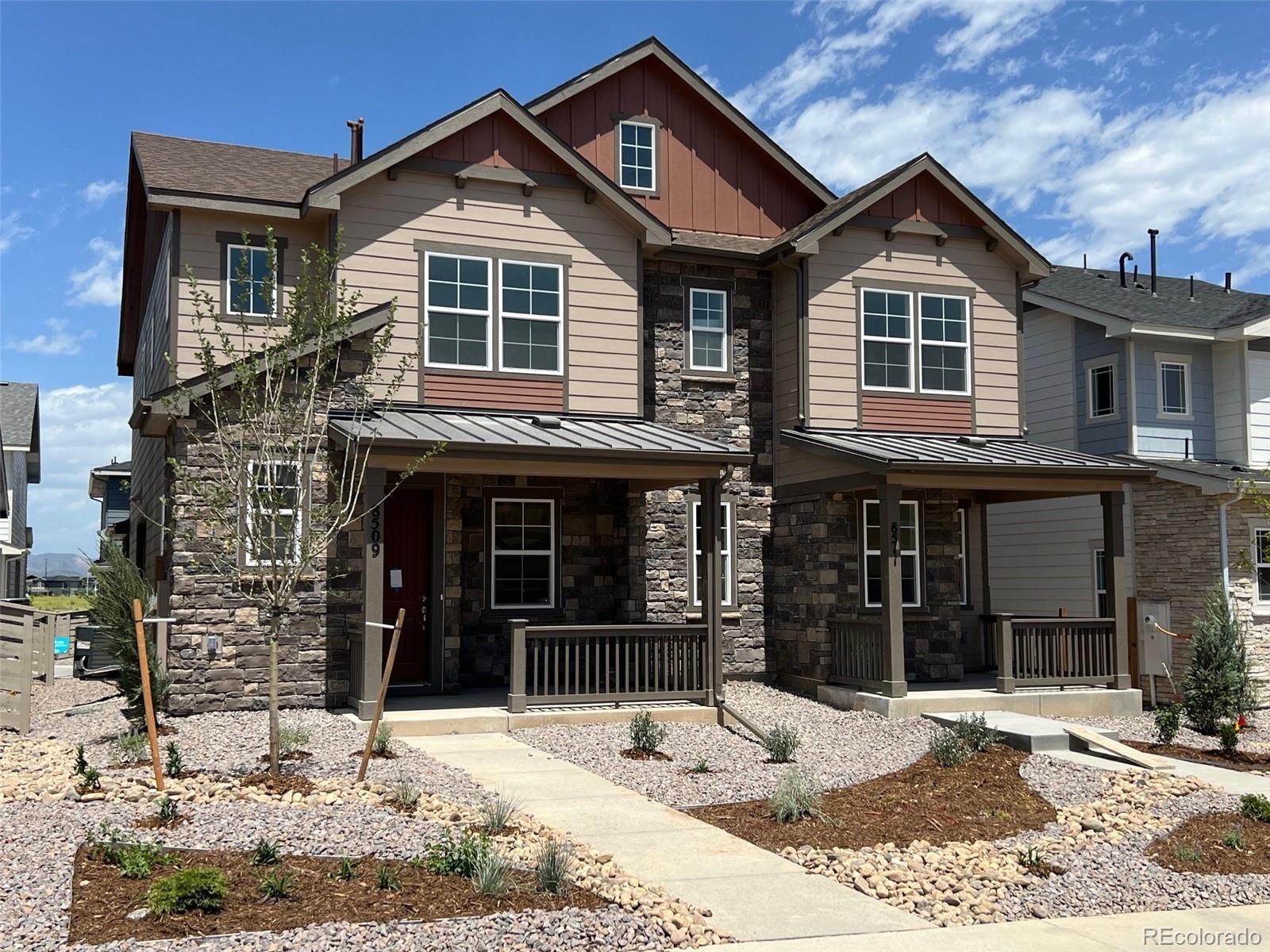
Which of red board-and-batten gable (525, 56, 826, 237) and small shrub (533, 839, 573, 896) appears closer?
small shrub (533, 839, 573, 896)

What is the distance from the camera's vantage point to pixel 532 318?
15562 mm

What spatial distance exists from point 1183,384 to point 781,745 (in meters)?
12.1

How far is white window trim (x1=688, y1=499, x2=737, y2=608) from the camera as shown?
16594 millimetres

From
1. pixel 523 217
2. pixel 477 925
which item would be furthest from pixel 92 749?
pixel 523 217

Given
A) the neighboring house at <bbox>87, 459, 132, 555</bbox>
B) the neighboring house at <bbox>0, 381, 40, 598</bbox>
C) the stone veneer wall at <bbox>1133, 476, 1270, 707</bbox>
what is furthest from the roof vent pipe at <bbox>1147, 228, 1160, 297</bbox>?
the neighboring house at <bbox>87, 459, 132, 555</bbox>

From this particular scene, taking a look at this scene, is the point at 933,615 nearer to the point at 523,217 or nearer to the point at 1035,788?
the point at 1035,788

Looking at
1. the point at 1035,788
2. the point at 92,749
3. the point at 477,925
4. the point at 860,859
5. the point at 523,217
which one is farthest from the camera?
the point at 523,217

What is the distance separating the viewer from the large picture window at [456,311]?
1505 cm

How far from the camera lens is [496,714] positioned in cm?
1305

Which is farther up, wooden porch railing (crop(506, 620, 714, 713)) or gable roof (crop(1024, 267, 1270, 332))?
gable roof (crop(1024, 267, 1270, 332))

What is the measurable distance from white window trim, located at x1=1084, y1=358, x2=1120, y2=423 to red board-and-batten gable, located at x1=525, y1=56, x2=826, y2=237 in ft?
19.0

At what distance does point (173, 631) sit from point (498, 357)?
512 centimetres

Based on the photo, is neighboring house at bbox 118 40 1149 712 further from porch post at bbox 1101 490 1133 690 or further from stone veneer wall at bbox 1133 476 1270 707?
stone veneer wall at bbox 1133 476 1270 707

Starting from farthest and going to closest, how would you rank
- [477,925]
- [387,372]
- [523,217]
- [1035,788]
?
[523,217] < [387,372] < [1035,788] < [477,925]
